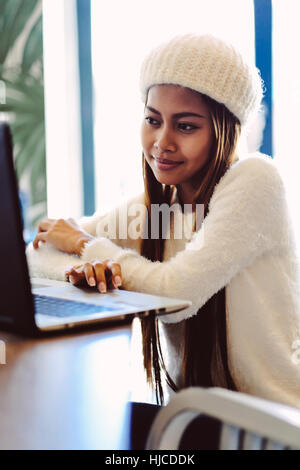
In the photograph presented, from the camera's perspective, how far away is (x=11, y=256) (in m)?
0.67

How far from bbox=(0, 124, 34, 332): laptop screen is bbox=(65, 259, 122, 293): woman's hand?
0.95ft

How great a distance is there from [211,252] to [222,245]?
0.09ft

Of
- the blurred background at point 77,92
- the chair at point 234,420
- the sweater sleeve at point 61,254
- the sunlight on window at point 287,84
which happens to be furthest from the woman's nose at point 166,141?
the blurred background at point 77,92

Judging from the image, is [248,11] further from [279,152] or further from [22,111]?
[22,111]

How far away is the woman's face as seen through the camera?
1.21 m

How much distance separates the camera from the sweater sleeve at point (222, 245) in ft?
3.34

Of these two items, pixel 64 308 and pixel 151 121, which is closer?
pixel 64 308

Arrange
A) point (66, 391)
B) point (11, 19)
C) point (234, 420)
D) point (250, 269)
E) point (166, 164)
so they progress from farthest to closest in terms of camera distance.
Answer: point (11, 19) < point (166, 164) < point (250, 269) < point (66, 391) < point (234, 420)

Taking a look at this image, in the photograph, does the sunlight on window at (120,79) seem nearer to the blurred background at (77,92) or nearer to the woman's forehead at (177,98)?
the blurred background at (77,92)

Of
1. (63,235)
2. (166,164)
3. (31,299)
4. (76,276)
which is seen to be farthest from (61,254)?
(31,299)

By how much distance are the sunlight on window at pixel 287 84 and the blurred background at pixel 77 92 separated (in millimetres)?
382

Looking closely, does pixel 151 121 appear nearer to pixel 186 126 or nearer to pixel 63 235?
pixel 186 126

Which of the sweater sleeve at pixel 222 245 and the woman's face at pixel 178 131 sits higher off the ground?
the woman's face at pixel 178 131
